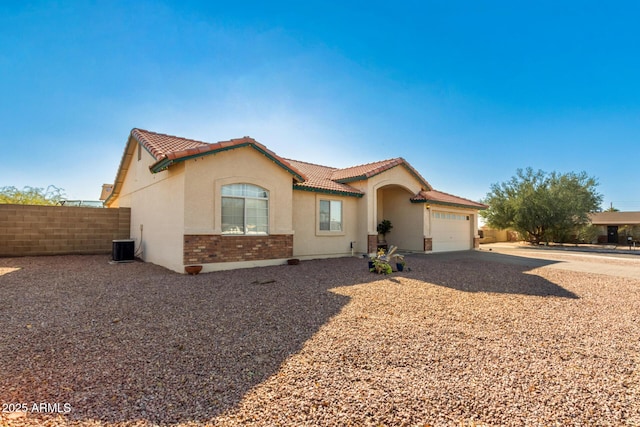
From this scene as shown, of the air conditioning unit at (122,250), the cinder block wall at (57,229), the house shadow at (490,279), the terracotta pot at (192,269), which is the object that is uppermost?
the cinder block wall at (57,229)

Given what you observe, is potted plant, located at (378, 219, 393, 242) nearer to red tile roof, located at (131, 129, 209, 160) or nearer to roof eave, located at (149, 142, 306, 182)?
roof eave, located at (149, 142, 306, 182)

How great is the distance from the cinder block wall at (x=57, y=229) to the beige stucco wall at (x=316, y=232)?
9.22 m

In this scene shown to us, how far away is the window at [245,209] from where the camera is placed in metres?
10.3

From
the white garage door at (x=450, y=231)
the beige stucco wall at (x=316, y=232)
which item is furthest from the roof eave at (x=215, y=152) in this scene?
the white garage door at (x=450, y=231)

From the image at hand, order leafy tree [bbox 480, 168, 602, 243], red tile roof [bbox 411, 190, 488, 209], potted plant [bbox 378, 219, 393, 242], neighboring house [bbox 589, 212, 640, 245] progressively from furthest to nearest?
1. neighboring house [bbox 589, 212, 640, 245]
2. leafy tree [bbox 480, 168, 602, 243]
3. potted plant [bbox 378, 219, 393, 242]
4. red tile roof [bbox 411, 190, 488, 209]

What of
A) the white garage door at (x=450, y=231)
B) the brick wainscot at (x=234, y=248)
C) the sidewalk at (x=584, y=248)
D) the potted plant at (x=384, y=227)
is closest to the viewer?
the brick wainscot at (x=234, y=248)

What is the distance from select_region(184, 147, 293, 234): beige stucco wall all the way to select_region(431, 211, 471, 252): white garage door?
35.2ft

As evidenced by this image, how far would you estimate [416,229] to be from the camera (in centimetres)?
1741

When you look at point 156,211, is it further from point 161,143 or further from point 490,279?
point 490,279

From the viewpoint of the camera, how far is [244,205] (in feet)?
35.0

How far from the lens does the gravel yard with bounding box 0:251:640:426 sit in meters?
2.75

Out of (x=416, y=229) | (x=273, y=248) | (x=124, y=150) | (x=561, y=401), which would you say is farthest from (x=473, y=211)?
(x=124, y=150)

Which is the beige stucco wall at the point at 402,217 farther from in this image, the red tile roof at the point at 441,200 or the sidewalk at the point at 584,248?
the sidewalk at the point at 584,248

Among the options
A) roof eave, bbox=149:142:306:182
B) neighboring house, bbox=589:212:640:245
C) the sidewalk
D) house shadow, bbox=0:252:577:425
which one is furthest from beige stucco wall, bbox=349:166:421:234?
neighboring house, bbox=589:212:640:245
